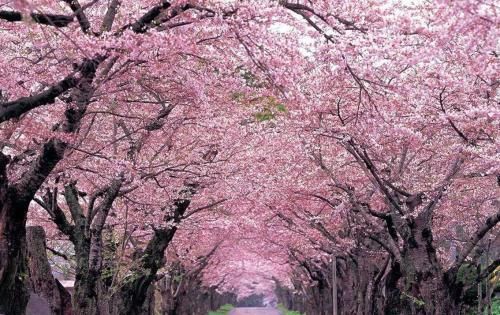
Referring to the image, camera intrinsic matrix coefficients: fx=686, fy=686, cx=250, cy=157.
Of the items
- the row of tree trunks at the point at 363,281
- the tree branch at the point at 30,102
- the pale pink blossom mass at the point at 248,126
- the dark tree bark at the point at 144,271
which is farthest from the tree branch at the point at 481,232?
the tree branch at the point at 30,102

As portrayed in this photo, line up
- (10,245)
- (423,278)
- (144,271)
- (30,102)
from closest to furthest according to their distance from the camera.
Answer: (30,102) → (10,245) → (423,278) → (144,271)

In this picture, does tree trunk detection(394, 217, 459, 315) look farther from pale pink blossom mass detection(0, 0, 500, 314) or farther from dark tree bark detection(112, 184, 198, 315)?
dark tree bark detection(112, 184, 198, 315)

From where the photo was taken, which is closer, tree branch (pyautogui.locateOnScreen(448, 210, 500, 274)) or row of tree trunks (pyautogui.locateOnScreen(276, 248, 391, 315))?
tree branch (pyautogui.locateOnScreen(448, 210, 500, 274))

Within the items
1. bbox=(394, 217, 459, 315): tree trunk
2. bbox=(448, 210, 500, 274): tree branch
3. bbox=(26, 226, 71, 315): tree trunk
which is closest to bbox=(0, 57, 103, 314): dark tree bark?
bbox=(26, 226, 71, 315): tree trunk

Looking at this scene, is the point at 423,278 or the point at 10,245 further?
the point at 423,278

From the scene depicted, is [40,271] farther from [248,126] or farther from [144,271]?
[248,126]

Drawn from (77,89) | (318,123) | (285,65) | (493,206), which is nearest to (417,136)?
(318,123)

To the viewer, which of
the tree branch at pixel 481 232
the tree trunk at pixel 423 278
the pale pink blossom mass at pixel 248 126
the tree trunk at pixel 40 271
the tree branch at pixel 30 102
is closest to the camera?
the tree branch at pixel 30 102

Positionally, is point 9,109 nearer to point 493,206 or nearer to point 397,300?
point 397,300

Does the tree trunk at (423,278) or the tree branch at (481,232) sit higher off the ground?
the tree branch at (481,232)

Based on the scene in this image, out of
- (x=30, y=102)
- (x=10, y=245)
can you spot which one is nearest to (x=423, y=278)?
(x=10, y=245)

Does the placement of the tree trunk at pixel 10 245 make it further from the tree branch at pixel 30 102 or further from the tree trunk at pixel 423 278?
the tree trunk at pixel 423 278

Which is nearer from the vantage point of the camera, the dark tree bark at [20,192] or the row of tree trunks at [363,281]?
the dark tree bark at [20,192]

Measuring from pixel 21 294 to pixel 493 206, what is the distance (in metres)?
18.1
